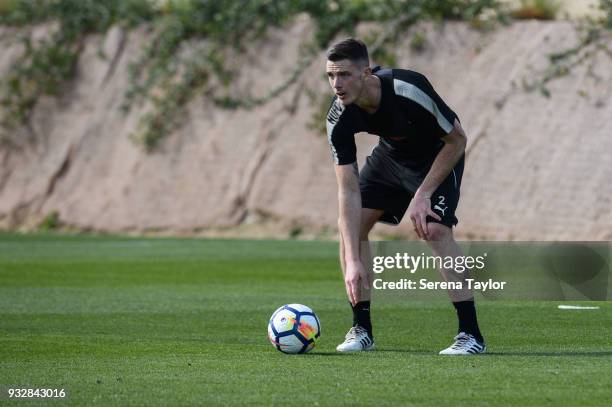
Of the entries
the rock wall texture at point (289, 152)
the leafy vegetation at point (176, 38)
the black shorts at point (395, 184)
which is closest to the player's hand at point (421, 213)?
the black shorts at point (395, 184)

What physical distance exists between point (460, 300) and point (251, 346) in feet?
4.82

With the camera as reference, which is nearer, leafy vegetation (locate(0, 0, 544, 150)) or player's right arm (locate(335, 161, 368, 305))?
player's right arm (locate(335, 161, 368, 305))

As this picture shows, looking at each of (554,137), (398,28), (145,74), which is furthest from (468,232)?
A: (145,74)

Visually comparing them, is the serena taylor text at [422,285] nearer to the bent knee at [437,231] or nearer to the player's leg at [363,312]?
the player's leg at [363,312]

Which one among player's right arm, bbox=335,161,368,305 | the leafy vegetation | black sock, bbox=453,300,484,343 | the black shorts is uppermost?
the leafy vegetation

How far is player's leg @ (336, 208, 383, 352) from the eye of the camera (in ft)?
26.6

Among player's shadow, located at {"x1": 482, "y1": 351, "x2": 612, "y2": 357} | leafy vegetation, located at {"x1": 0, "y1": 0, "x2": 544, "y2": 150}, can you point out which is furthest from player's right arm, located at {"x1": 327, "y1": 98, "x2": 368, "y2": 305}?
leafy vegetation, located at {"x1": 0, "y1": 0, "x2": 544, "y2": 150}

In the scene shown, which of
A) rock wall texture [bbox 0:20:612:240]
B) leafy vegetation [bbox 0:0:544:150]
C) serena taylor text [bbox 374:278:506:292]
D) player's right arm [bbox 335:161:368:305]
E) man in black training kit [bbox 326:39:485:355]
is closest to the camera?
man in black training kit [bbox 326:39:485:355]

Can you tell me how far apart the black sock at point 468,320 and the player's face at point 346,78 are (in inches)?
59.8

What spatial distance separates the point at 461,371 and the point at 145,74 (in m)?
24.0

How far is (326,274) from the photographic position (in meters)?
15.2

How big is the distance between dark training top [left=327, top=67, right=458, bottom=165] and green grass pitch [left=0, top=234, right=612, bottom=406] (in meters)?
1.36

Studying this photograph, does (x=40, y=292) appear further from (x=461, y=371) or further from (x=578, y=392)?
(x=578, y=392)

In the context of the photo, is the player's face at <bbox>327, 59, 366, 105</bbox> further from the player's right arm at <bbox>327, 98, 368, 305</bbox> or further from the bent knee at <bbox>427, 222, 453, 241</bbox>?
the bent knee at <bbox>427, 222, 453, 241</bbox>
